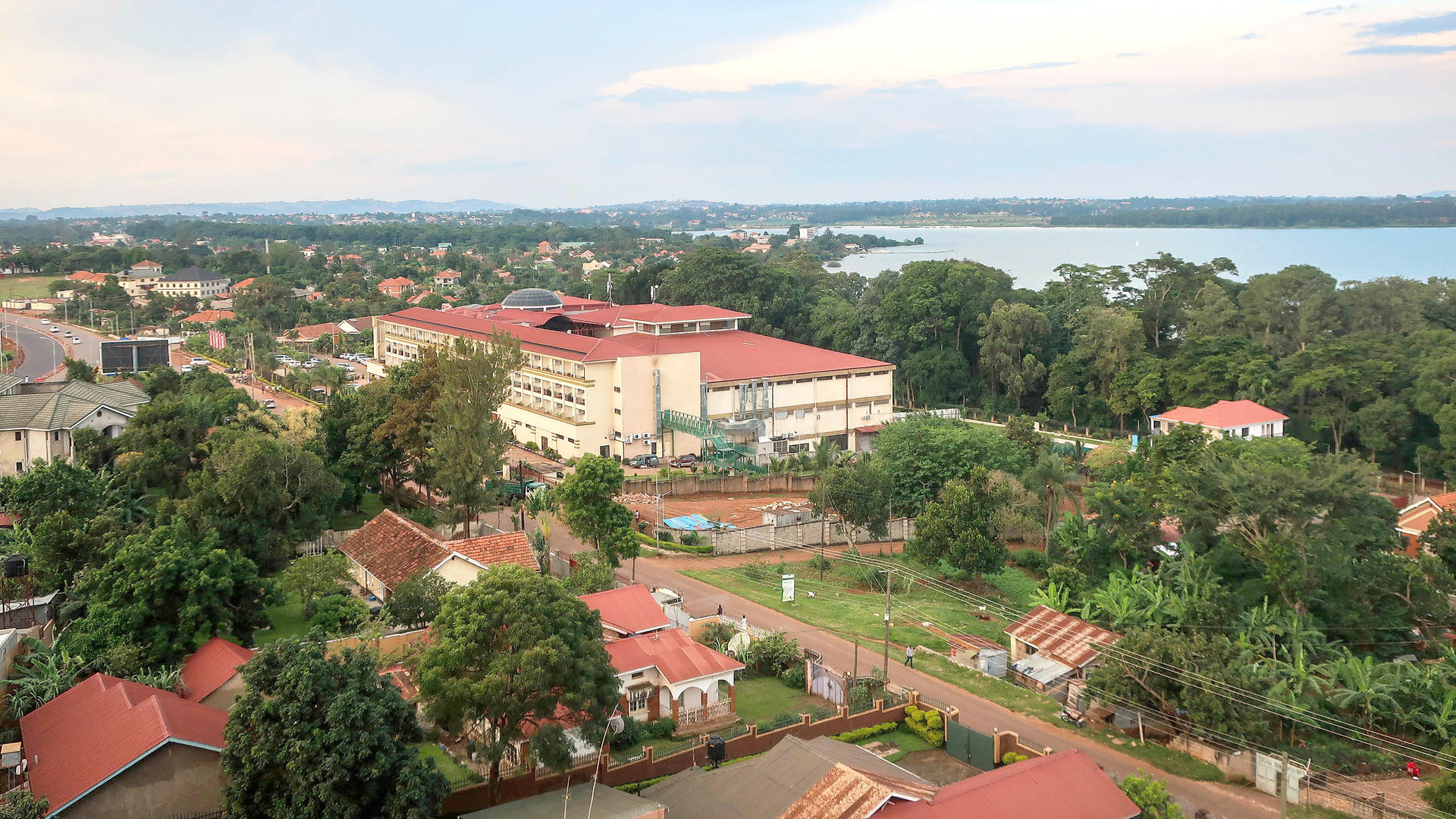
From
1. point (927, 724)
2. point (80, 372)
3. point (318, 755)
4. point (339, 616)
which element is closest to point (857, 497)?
point (927, 724)

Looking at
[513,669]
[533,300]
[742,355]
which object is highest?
[533,300]

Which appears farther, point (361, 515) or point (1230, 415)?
point (1230, 415)

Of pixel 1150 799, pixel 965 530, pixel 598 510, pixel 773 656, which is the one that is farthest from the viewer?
pixel 965 530

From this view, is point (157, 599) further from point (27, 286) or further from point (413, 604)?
point (27, 286)

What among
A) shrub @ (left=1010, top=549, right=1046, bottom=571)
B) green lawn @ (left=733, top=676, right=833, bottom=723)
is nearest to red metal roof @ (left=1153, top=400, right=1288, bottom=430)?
shrub @ (left=1010, top=549, right=1046, bottom=571)

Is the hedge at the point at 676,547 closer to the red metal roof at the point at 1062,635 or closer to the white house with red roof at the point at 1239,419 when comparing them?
the red metal roof at the point at 1062,635

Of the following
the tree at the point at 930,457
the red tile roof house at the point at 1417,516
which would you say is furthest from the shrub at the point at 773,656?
the red tile roof house at the point at 1417,516

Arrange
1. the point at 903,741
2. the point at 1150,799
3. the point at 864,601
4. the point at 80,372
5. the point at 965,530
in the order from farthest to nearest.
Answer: the point at 80,372 < the point at 965,530 < the point at 864,601 < the point at 903,741 < the point at 1150,799
